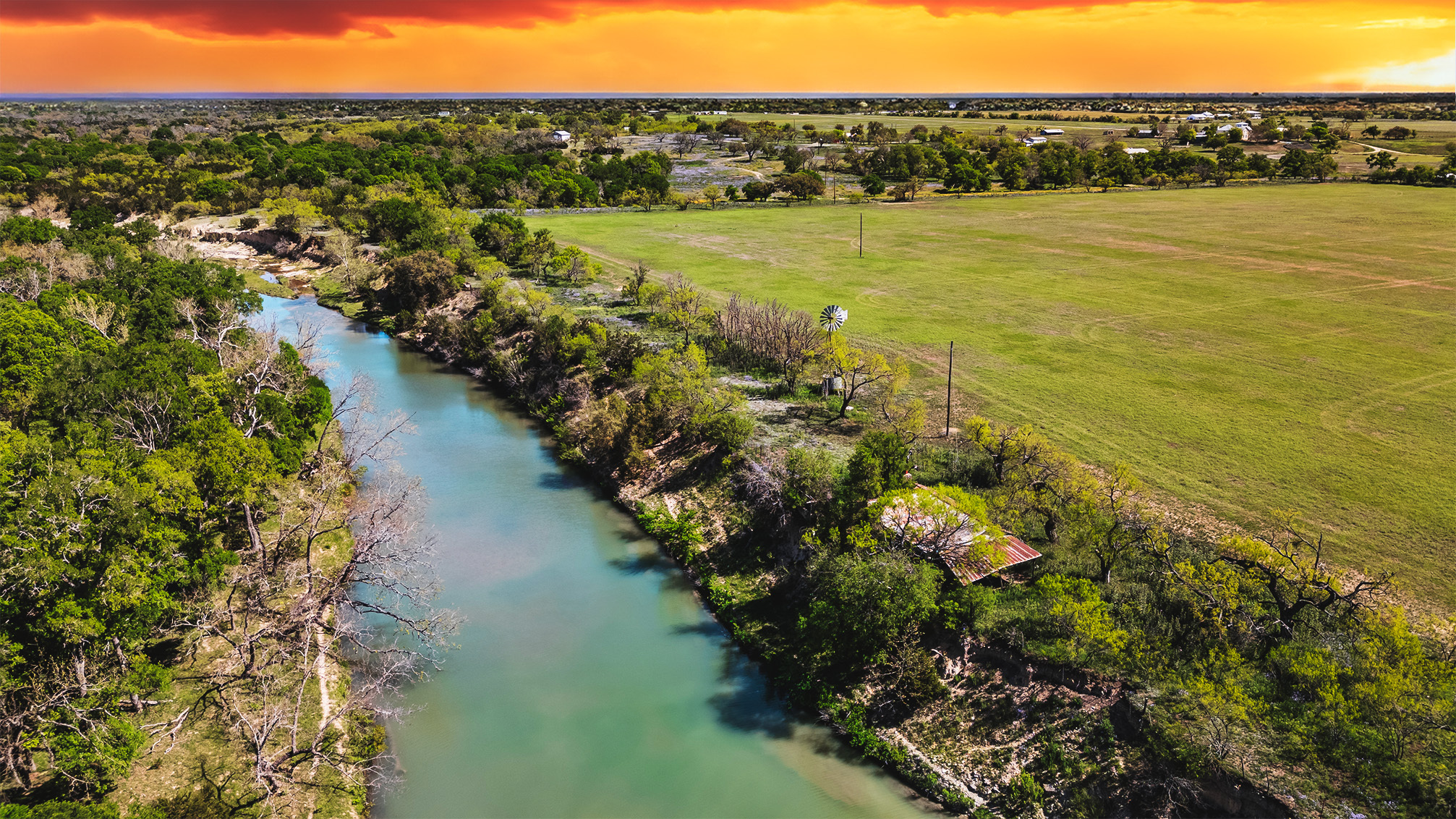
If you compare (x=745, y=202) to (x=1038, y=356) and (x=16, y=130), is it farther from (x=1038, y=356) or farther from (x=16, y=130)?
(x=16, y=130)

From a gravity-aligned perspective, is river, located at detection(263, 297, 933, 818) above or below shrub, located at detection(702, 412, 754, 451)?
below

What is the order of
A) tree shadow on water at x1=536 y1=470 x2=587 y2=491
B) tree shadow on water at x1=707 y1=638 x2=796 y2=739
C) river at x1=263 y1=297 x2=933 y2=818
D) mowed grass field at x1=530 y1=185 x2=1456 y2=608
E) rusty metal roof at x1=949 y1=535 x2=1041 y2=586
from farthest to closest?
tree shadow on water at x1=536 y1=470 x2=587 y2=491 < mowed grass field at x1=530 y1=185 x2=1456 y2=608 < rusty metal roof at x1=949 y1=535 x2=1041 y2=586 < tree shadow on water at x1=707 y1=638 x2=796 y2=739 < river at x1=263 y1=297 x2=933 y2=818

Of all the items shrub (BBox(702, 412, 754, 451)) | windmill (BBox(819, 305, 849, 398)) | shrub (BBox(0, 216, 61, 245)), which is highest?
shrub (BBox(0, 216, 61, 245))

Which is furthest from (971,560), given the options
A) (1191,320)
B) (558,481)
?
(1191,320)

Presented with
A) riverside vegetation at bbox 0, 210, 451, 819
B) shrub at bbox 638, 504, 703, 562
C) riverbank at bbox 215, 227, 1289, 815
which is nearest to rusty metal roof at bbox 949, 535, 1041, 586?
riverbank at bbox 215, 227, 1289, 815

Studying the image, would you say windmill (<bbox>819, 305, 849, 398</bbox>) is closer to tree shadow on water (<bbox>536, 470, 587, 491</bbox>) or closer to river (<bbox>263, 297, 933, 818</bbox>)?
river (<bbox>263, 297, 933, 818</bbox>)

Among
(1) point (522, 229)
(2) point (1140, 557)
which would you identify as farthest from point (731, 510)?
(1) point (522, 229)
